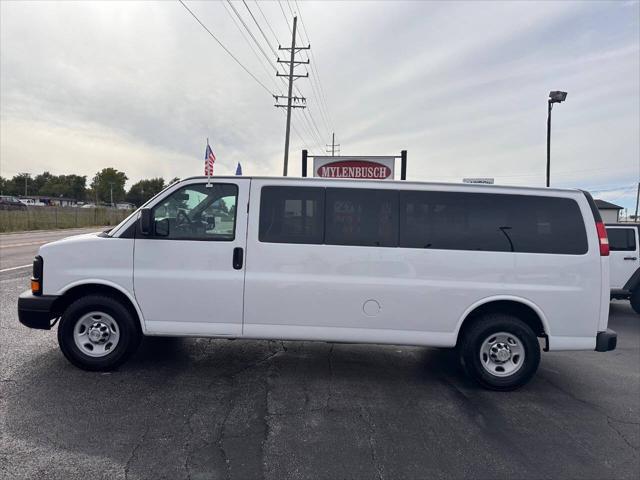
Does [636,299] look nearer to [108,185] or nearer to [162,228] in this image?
[162,228]

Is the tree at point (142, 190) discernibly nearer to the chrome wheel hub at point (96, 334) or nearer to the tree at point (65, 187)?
the tree at point (65, 187)

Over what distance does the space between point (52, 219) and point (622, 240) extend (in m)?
37.6

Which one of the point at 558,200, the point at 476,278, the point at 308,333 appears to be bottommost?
the point at 308,333

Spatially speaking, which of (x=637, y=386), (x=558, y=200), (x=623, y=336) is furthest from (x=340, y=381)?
(x=623, y=336)

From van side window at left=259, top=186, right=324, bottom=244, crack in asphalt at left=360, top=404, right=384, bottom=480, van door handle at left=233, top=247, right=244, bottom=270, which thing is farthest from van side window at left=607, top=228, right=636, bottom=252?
van door handle at left=233, top=247, right=244, bottom=270

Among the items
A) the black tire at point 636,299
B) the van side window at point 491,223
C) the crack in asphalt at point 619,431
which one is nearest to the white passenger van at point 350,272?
the van side window at point 491,223

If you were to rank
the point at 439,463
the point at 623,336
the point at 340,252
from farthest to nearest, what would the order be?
the point at 623,336, the point at 340,252, the point at 439,463

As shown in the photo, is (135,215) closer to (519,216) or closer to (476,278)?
(476,278)

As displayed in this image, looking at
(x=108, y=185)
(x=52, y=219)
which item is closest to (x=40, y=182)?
(x=108, y=185)

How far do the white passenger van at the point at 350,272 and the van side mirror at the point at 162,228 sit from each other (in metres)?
0.01

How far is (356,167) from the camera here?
10977 millimetres

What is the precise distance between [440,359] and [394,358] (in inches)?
24.2

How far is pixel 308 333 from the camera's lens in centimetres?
405

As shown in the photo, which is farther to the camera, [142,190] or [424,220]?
[142,190]
